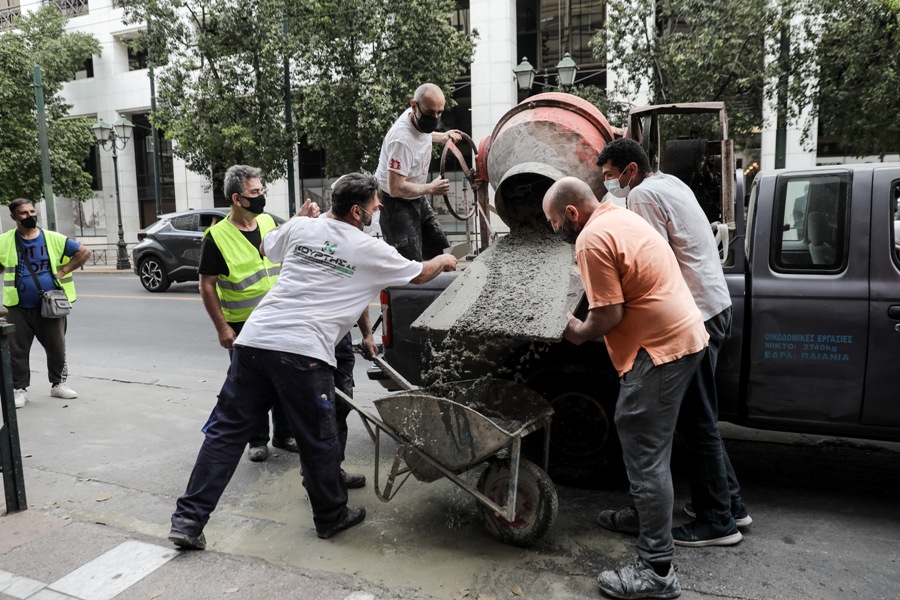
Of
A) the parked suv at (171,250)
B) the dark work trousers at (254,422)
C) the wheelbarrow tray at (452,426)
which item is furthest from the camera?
the parked suv at (171,250)

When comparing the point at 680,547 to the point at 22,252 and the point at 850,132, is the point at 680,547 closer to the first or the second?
the point at 22,252

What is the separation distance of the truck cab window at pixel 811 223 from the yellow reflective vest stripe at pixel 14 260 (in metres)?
5.76

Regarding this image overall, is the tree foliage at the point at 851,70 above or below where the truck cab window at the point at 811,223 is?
above

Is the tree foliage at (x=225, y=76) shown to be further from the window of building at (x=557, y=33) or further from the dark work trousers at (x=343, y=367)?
the dark work trousers at (x=343, y=367)

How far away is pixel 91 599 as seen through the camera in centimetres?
293

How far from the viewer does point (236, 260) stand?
442 cm

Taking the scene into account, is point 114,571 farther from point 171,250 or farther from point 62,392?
point 171,250

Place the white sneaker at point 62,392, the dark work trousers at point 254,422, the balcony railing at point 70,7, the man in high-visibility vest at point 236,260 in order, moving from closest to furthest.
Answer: the dark work trousers at point 254,422
the man in high-visibility vest at point 236,260
the white sneaker at point 62,392
the balcony railing at point 70,7

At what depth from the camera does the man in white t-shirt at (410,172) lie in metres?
4.84

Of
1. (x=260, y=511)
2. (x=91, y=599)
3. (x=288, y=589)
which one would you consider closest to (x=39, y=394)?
(x=260, y=511)

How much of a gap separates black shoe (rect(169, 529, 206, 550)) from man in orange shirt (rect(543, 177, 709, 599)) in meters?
1.95

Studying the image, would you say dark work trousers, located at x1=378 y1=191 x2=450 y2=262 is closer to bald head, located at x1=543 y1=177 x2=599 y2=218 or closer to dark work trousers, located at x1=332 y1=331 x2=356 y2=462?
dark work trousers, located at x1=332 y1=331 x2=356 y2=462

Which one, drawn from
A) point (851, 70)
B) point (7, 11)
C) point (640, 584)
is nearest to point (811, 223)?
point (640, 584)

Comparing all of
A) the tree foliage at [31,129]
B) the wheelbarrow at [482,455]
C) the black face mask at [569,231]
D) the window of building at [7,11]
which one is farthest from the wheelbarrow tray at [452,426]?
the window of building at [7,11]
